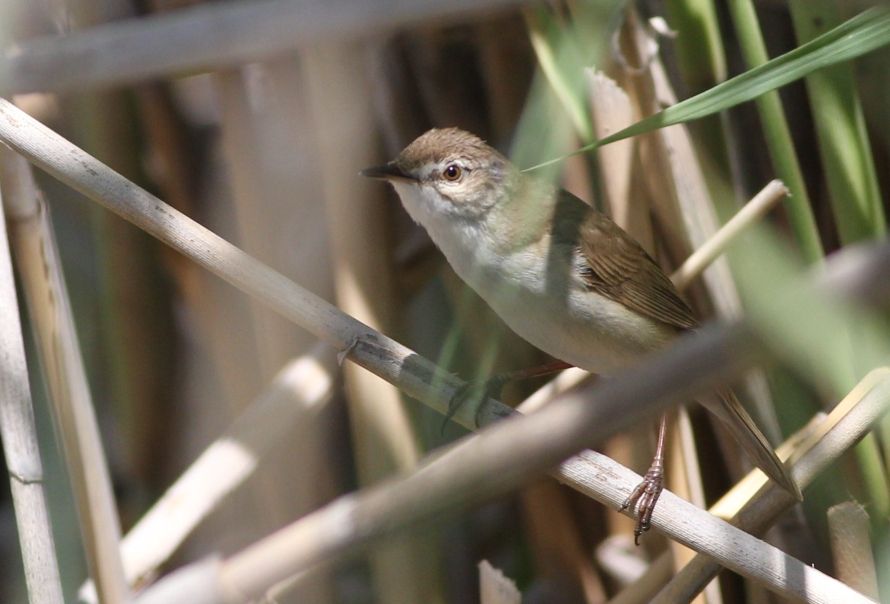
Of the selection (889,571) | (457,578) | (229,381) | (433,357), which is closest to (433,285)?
(433,357)

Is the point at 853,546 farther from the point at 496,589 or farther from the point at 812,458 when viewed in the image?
the point at 496,589

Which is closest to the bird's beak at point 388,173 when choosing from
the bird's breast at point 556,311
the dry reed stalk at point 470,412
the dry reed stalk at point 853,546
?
the bird's breast at point 556,311

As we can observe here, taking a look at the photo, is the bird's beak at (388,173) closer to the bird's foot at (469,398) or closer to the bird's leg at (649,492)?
the bird's foot at (469,398)

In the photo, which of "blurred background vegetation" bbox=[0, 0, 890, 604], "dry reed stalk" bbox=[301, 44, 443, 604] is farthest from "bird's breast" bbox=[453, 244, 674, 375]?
"dry reed stalk" bbox=[301, 44, 443, 604]

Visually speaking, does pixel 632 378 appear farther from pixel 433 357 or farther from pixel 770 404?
pixel 433 357

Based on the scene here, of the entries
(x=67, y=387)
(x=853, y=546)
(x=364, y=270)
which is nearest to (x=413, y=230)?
(x=364, y=270)

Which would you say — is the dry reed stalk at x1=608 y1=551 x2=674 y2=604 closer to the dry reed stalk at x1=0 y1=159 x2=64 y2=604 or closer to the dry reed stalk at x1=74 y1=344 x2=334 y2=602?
the dry reed stalk at x1=74 y1=344 x2=334 y2=602
